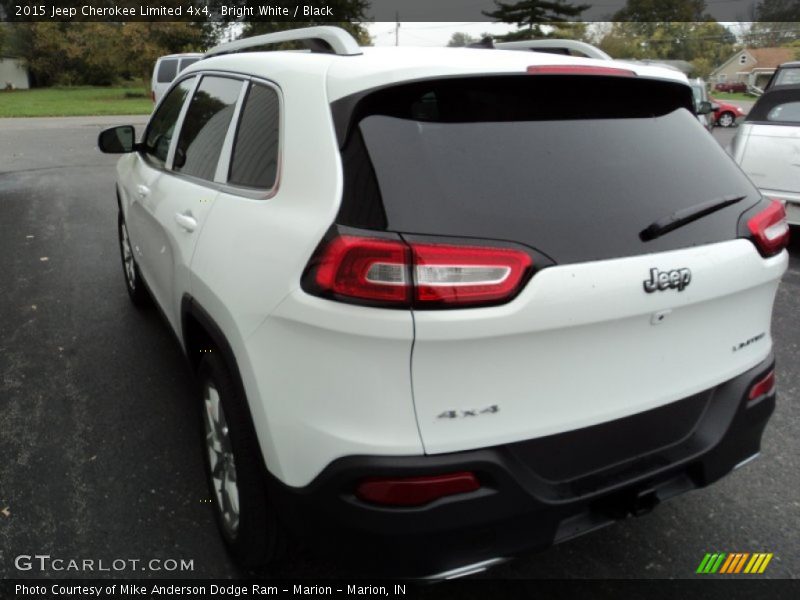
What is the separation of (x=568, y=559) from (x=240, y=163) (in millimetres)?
1859

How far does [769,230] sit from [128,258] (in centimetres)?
409

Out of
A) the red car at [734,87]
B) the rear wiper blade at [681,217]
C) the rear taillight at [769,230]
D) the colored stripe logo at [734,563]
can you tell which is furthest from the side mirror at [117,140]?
the red car at [734,87]

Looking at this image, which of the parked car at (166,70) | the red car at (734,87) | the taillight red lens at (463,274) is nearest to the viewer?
the taillight red lens at (463,274)

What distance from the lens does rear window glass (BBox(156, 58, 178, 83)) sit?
1912 cm

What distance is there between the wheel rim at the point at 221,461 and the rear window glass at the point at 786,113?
629cm

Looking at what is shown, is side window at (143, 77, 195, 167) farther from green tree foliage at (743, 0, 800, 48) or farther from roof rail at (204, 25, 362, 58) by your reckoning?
green tree foliage at (743, 0, 800, 48)

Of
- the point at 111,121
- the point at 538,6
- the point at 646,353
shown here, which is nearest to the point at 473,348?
the point at 646,353

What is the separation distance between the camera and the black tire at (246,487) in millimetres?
2084

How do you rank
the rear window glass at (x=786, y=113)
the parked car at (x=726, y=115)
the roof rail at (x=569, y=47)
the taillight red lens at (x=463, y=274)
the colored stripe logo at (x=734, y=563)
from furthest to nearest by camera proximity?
1. the parked car at (x=726, y=115)
2. the rear window glass at (x=786, y=113)
3. the roof rail at (x=569, y=47)
4. the colored stripe logo at (x=734, y=563)
5. the taillight red lens at (x=463, y=274)

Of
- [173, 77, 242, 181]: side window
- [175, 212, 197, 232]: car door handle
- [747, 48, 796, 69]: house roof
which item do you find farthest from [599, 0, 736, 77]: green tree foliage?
[175, 212, 197, 232]: car door handle

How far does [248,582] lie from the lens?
235cm

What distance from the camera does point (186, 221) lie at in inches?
104

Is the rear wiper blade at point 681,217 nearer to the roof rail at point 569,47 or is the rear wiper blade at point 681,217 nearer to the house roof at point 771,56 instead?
the roof rail at point 569,47

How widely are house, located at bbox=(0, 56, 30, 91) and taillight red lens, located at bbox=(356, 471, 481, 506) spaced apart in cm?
6811
